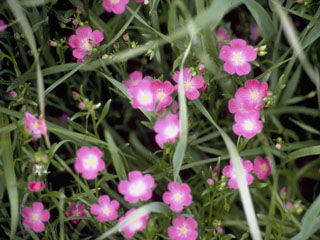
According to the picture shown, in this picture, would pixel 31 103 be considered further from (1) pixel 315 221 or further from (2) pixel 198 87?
(1) pixel 315 221

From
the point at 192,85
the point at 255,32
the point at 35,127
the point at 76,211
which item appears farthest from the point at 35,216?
the point at 255,32

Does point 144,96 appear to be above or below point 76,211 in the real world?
above

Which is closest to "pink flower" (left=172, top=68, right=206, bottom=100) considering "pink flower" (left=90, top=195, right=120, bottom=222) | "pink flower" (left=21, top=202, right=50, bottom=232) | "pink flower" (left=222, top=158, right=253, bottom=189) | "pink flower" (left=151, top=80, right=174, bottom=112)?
"pink flower" (left=151, top=80, right=174, bottom=112)

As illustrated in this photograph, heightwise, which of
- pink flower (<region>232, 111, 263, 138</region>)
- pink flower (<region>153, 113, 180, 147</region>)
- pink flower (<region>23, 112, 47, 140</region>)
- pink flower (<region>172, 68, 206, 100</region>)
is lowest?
pink flower (<region>23, 112, 47, 140</region>)

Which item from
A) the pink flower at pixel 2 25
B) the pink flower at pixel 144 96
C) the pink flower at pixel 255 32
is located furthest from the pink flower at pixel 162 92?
the pink flower at pixel 255 32

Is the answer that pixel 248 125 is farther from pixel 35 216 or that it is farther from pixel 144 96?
pixel 35 216

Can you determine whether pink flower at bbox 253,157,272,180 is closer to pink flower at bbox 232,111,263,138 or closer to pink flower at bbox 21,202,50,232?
pink flower at bbox 232,111,263,138
